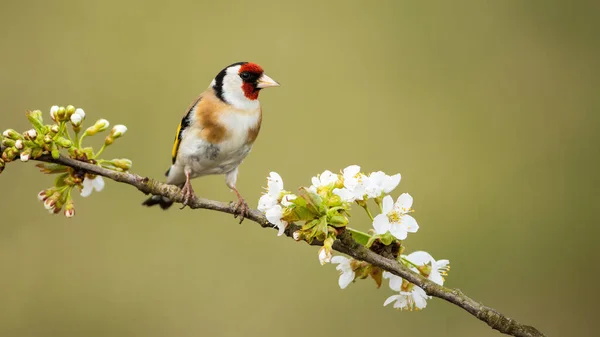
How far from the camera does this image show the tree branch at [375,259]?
985mm

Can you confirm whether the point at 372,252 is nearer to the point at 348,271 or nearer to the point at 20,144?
the point at 348,271

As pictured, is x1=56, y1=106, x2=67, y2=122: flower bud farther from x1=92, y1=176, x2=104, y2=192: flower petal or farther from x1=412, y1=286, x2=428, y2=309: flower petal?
x1=412, y1=286, x2=428, y2=309: flower petal

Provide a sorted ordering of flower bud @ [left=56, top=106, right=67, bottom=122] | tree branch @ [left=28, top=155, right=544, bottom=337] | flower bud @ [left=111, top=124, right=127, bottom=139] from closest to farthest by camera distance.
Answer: tree branch @ [left=28, top=155, right=544, bottom=337], flower bud @ [left=56, top=106, right=67, bottom=122], flower bud @ [left=111, top=124, right=127, bottom=139]

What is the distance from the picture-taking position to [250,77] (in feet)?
6.36

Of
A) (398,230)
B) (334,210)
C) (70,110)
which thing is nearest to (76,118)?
(70,110)

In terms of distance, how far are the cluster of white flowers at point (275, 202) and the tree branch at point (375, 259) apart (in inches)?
1.4

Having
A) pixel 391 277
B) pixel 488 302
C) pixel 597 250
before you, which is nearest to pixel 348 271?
pixel 391 277

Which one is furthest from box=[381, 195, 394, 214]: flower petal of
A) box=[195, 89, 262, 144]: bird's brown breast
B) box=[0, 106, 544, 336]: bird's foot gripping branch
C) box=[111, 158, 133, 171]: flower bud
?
box=[195, 89, 262, 144]: bird's brown breast

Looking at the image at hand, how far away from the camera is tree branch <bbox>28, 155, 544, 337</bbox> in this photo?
0.99 metres

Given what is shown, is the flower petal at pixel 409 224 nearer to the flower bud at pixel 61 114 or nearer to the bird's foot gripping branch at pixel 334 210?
the bird's foot gripping branch at pixel 334 210

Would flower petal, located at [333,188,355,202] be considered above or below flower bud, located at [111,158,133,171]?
above

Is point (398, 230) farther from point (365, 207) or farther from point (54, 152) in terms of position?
point (54, 152)

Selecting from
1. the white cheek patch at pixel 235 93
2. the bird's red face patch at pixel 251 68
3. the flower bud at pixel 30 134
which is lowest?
the flower bud at pixel 30 134

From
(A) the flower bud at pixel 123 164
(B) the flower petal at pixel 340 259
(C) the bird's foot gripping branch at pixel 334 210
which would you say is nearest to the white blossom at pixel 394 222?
(C) the bird's foot gripping branch at pixel 334 210
